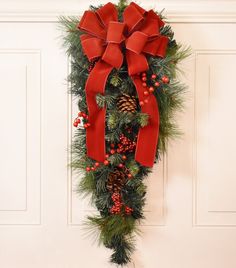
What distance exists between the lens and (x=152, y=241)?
1.24 metres

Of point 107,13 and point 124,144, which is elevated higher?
point 107,13

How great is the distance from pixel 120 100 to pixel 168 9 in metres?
0.42

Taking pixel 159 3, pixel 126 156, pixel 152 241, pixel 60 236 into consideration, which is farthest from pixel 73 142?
pixel 159 3

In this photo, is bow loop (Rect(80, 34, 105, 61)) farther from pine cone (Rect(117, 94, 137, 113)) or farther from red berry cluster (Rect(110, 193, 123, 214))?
red berry cluster (Rect(110, 193, 123, 214))

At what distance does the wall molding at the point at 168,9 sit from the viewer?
3.92 feet

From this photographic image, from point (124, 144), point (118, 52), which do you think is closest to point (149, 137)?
point (124, 144)

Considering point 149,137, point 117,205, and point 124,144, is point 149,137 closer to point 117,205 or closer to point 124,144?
point 124,144

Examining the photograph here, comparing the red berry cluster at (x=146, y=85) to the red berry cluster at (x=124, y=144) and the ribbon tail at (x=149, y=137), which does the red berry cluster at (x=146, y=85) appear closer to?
the ribbon tail at (x=149, y=137)

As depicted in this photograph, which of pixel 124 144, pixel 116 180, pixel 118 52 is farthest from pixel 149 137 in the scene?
pixel 118 52

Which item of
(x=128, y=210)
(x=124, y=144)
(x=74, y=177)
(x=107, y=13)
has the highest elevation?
(x=107, y=13)

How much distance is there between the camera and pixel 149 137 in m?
1.10

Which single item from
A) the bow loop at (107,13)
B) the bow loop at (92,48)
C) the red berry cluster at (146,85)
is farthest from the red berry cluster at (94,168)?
the bow loop at (107,13)

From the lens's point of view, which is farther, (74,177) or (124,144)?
(74,177)

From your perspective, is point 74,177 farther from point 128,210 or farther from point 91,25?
point 91,25
